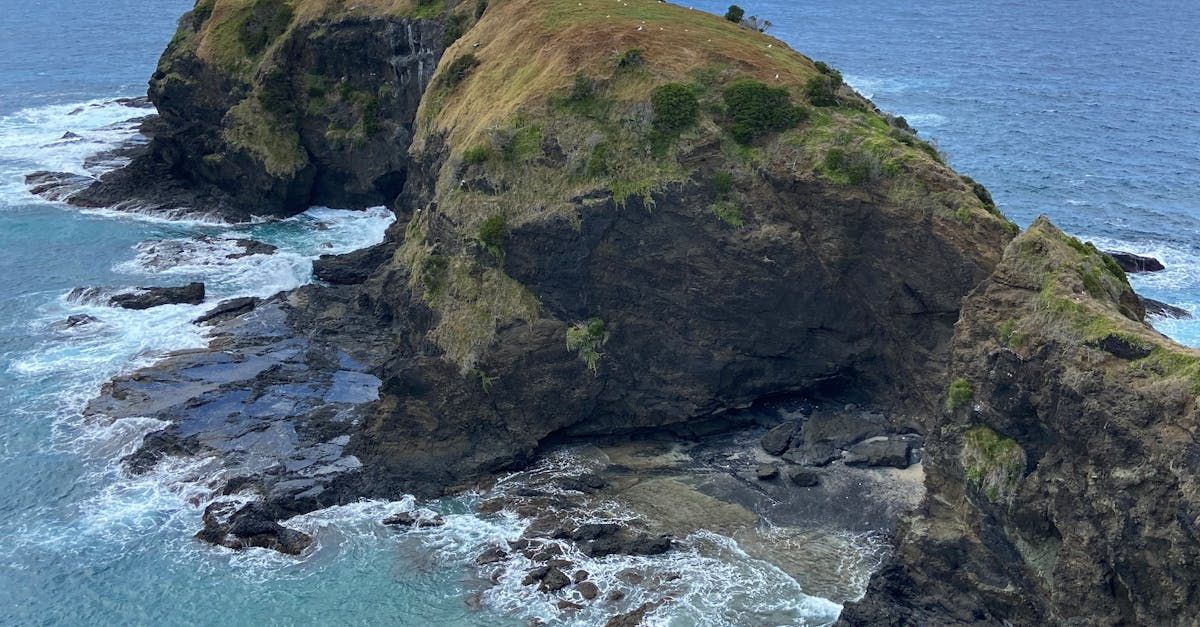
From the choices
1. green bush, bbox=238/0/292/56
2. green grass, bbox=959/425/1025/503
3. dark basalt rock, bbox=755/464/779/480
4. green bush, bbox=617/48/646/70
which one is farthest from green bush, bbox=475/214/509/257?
green bush, bbox=238/0/292/56

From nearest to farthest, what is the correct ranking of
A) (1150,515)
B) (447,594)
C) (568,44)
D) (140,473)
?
(1150,515) → (447,594) → (140,473) → (568,44)

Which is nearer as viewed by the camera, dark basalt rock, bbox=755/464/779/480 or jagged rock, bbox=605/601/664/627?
jagged rock, bbox=605/601/664/627

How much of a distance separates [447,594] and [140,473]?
1704 cm

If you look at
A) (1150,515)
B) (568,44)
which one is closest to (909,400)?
(1150,515)

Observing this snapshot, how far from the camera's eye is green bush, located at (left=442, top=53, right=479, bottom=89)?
215 ft

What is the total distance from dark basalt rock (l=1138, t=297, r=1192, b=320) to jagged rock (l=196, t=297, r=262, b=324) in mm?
50984

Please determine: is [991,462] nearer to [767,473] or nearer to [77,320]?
[767,473]

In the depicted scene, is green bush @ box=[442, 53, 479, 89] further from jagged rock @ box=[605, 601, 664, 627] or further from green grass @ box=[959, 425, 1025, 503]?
green grass @ box=[959, 425, 1025, 503]

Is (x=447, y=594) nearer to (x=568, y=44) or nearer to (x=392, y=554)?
(x=392, y=554)

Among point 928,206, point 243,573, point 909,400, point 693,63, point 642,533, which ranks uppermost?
point 693,63

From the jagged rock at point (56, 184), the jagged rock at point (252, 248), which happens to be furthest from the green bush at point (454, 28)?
the jagged rock at point (56, 184)

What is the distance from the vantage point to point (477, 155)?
181 feet

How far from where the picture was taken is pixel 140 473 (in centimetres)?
5103

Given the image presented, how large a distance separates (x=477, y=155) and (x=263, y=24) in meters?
38.6
